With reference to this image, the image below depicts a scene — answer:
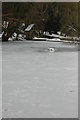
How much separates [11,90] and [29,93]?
0.46 m

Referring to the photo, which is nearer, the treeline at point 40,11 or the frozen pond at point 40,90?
the frozen pond at point 40,90

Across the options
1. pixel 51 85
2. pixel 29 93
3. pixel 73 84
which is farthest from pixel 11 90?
pixel 73 84

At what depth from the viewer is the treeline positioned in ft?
71.7

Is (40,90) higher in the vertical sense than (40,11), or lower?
lower

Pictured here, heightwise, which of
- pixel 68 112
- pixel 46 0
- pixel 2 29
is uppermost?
pixel 46 0

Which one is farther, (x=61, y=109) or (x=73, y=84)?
(x=73, y=84)

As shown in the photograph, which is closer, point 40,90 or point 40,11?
point 40,90

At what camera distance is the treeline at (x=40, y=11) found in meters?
21.8

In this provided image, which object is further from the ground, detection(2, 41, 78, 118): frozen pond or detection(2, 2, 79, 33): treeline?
detection(2, 2, 79, 33): treeline

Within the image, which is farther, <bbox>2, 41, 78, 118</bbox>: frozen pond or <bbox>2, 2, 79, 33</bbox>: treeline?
<bbox>2, 2, 79, 33</bbox>: treeline

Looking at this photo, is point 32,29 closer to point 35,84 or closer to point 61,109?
point 35,84

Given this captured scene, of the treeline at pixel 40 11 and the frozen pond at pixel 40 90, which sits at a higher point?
the treeline at pixel 40 11

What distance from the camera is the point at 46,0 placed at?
2255 cm

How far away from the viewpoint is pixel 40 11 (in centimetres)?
2297
